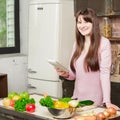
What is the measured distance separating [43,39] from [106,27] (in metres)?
0.83

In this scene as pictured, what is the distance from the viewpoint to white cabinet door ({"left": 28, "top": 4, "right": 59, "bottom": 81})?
3.96m

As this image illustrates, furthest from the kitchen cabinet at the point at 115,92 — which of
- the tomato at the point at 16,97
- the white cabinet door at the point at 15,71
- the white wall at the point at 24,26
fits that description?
the white wall at the point at 24,26

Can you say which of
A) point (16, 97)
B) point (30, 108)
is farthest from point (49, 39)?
point (30, 108)

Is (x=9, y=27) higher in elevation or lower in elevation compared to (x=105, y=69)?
higher

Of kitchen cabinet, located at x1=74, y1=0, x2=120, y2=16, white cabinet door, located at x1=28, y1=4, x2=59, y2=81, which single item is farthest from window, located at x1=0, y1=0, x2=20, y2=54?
kitchen cabinet, located at x1=74, y1=0, x2=120, y2=16

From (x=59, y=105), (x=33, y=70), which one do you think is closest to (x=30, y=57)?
(x=33, y=70)

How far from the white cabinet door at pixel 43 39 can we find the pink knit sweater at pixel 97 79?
1407 millimetres

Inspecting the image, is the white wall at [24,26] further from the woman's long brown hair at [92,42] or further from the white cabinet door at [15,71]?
the woman's long brown hair at [92,42]

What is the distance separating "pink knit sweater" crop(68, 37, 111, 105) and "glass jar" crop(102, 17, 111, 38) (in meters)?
1.37

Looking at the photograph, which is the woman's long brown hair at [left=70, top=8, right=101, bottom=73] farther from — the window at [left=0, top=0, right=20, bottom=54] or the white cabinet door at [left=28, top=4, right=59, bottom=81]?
the window at [left=0, top=0, right=20, bottom=54]

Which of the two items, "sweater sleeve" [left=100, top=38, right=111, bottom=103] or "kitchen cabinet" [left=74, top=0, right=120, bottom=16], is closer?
"sweater sleeve" [left=100, top=38, right=111, bottom=103]

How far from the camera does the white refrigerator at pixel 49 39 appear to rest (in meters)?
3.95

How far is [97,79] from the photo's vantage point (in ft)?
8.19

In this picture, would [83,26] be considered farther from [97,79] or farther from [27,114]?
[27,114]
